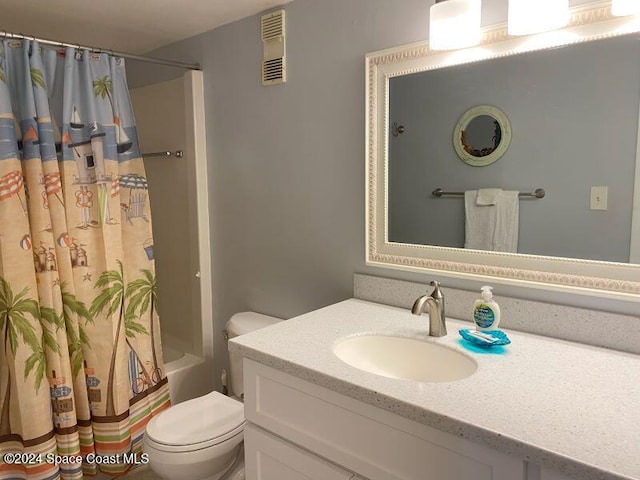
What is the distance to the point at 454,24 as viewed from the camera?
1.42m

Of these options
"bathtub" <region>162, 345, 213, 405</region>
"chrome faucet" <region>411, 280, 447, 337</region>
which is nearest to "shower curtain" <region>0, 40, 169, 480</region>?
"bathtub" <region>162, 345, 213, 405</region>

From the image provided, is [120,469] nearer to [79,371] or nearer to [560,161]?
[79,371]

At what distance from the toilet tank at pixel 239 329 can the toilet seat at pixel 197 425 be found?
165mm

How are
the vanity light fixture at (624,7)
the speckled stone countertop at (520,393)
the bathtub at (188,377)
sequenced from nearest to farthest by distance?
the speckled stone countertop at (520,393) → the vanity light fixture at (624,7) → the bathtub at (188,377)

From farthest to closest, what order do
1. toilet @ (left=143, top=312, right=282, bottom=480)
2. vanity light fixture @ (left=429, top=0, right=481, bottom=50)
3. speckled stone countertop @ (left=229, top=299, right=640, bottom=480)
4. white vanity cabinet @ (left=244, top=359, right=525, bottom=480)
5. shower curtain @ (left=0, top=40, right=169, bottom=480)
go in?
shower curtain @ (left=0, top=40, right=169, bottom=480)
toilet @ (left=143, top=312, right=282, bottom=480)
vanity light fixture @ (left=429, top=0, right=481, bottom=50)
white vanity cabinet @ (left=244, top=359, right=525, bottom=480)
speckled stone countertop @ (left=229, top=299, right=640, bottom=480)

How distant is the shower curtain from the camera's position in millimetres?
1807

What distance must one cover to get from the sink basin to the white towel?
0.40 metres

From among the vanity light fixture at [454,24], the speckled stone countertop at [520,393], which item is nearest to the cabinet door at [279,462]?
the speckled stone countertop at [520,393]

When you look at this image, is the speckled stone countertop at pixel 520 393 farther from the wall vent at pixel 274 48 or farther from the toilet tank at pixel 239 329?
the wall vent at pixel 274 48

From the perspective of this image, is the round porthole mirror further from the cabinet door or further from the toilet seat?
the toilet seat

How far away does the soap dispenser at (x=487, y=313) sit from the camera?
1374 millimetres

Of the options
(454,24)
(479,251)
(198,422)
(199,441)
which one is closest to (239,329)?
(198,422)

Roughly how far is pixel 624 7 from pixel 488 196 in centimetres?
61

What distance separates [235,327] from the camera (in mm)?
2154
